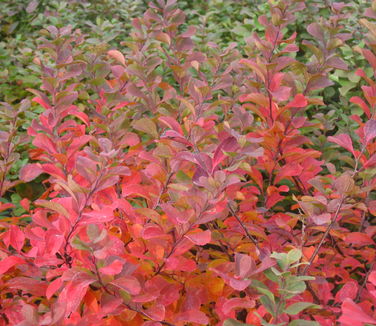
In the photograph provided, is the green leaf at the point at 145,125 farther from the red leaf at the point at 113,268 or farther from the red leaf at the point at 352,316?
the red leaf at the point at 352,316

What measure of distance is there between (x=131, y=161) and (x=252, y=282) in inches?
32.6

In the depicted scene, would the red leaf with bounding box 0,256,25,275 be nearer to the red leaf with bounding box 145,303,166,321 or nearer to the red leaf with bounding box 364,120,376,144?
the red leaf with bounding box 145,303,166,321

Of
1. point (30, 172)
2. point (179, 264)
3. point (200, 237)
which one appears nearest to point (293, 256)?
point (200, 237)

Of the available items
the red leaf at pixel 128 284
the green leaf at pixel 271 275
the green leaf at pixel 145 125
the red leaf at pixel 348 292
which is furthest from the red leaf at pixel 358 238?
the red leaf at pixel 128 284

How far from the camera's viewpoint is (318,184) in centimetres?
152

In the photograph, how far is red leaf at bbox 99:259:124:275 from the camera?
3.57 feet

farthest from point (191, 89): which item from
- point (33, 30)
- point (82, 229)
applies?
point (33, 30)

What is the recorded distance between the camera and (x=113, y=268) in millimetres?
1098

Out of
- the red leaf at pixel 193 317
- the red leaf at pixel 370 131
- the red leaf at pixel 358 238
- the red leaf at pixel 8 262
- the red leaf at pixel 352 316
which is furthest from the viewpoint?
the red leaf at pixel 358 238

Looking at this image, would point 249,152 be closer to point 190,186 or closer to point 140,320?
point 190,186

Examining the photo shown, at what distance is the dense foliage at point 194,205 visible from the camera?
1195 mm

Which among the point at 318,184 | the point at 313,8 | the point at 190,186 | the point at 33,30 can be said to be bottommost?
the point at 33,30

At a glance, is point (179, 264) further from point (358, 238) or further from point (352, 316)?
point (358, 238)

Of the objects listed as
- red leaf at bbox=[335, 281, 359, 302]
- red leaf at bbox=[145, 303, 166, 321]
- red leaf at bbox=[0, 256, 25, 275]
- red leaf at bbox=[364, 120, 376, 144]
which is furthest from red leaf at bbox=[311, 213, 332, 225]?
red leaf at bbox=[0, 256, 25, 275]
